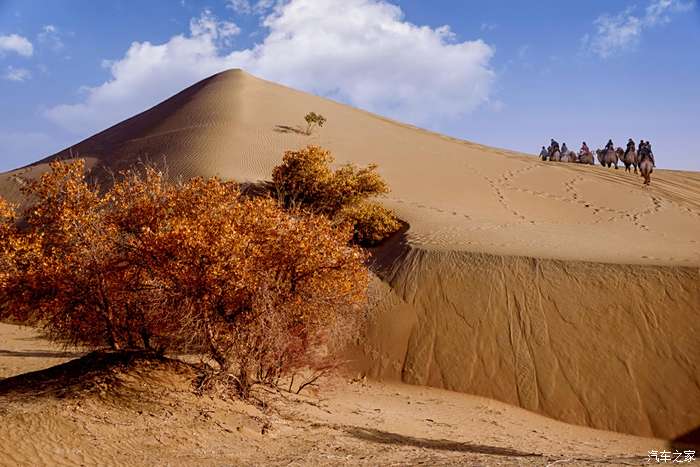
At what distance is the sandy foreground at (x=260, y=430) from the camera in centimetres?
819

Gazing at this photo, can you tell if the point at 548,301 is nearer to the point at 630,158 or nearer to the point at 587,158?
the point at 630,158

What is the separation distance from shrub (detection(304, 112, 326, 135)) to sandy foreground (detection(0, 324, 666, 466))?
27830 mm

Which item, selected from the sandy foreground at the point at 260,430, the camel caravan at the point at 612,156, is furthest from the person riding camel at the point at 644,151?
the sandy foreground at the point at 260,430

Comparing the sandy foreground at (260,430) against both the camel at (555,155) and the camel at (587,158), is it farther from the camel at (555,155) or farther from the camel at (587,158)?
the camel at (587,158)

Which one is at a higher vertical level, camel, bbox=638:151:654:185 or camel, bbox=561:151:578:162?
camel, bbox=561:151:578:162

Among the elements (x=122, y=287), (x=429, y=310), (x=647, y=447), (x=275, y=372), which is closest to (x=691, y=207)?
(x=429, y=310)

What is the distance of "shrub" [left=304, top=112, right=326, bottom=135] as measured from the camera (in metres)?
38.8

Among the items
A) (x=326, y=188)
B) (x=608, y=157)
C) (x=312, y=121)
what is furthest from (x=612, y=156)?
(x=326, y=188)

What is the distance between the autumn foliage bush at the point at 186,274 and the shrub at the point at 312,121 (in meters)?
28.1

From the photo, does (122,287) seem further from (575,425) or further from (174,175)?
(174,175)

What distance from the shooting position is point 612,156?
132 feet

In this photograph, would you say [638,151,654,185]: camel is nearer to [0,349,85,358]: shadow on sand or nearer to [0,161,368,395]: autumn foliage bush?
[0,161,368,395]: autumn foliage bush

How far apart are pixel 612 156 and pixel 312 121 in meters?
19.9

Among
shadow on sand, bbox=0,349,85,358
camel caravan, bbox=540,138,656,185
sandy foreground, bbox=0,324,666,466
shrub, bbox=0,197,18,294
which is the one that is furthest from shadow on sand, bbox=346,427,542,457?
camel caravan, bbox=540,138,656,185
